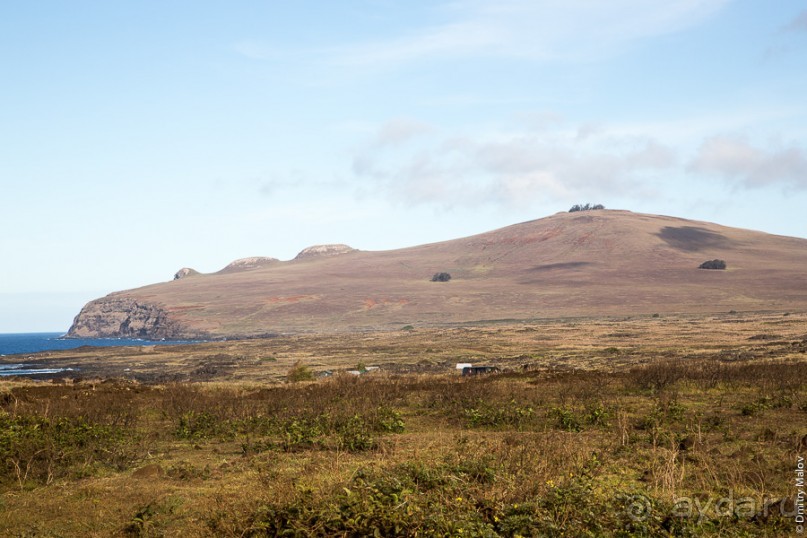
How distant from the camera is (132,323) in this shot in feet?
600

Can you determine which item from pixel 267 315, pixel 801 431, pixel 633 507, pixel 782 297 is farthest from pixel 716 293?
pixel 633 507

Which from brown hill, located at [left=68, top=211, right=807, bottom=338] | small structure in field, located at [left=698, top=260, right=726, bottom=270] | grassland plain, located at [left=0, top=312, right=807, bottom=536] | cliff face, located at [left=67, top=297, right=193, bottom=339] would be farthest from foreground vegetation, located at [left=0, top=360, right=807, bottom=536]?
small structure in field, located at [left=698, top=260, right=726, bottom=270]

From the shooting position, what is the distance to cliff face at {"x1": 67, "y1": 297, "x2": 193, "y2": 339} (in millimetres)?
162613

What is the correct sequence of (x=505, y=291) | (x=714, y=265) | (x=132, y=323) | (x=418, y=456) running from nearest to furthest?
(x=418, y=456)
(x=505, y=291)
(x=714, y=265)
(x=132, y=323)

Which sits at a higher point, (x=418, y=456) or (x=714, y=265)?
(x=714, y=265)

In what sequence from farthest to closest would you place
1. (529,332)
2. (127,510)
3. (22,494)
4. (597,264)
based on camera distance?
(597,264)
(529,332)
(22,494)
(127,510)

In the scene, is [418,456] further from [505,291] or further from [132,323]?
[132,323]

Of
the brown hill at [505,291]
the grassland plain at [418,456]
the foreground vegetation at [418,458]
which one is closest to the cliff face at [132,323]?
the brown hill at [505,291]

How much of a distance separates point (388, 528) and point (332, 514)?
2.70 feet

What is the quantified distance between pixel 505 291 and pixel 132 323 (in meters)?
97.9

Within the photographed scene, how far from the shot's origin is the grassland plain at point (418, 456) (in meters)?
10.2

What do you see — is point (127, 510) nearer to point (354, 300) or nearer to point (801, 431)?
point (801, 431)

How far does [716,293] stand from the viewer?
443ft

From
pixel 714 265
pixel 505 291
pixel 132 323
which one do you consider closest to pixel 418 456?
pixel 505 291
